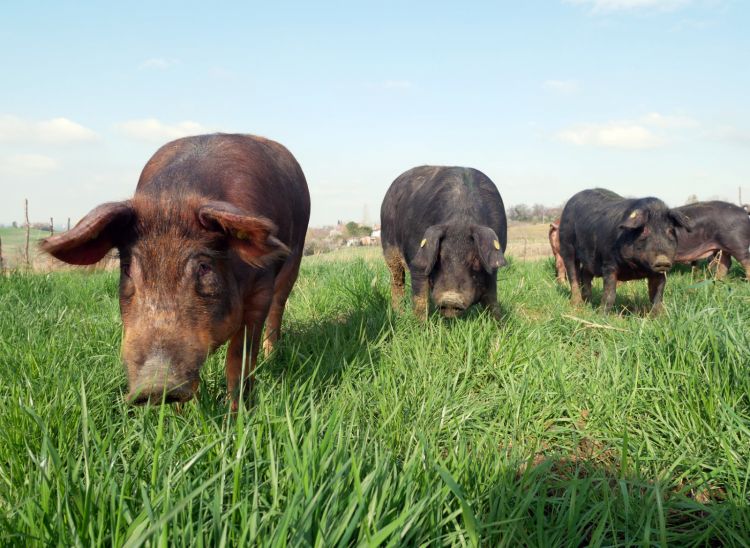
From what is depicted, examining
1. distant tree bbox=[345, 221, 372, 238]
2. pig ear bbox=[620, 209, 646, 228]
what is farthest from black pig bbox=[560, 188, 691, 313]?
distant tree bbox=[345, 221, 372, 238]

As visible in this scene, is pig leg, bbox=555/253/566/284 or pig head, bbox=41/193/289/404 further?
pig leg, bbox=555/253/566/284

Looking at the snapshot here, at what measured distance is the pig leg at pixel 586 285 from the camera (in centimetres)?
796

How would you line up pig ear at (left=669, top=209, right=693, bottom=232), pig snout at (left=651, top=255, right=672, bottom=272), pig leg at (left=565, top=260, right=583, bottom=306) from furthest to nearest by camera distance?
pig leg at (left=565, top=260, right=583, bottom=306) < pig ear at (left=669, top=209, right=693, bottom=232) < pig snout at (left=651, top=255, right=672, bottom=272)

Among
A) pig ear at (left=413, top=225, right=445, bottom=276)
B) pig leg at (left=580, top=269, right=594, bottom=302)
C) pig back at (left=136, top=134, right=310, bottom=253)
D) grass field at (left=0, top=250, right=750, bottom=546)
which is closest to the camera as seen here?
grass field at (left=0, top=250, right=750, bottom=546)

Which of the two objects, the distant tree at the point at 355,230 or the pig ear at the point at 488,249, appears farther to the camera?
the distant tree at the point at 355,230

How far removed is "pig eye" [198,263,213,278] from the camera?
8.43 feet

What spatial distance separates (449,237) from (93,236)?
312 cm

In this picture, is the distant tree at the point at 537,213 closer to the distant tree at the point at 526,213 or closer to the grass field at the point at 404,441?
the distant tree at the point at 526,213

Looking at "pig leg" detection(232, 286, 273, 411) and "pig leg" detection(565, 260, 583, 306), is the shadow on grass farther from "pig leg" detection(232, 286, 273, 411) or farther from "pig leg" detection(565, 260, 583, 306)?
"pig leg" detection(565, 260, 583, 306)

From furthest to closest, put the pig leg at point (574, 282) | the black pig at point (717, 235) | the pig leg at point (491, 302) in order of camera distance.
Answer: the black pig at point (717, 235)
the pig leg at point (574, 282)
the pig leg at point (491, 302)

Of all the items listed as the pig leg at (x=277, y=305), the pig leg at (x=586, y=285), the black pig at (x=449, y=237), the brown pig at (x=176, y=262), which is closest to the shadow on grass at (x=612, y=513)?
the brown pig at (x=176, y=262)

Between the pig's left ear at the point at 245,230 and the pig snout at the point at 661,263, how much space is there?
5012mm

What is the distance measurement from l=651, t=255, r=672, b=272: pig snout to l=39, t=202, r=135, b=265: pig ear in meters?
5.67

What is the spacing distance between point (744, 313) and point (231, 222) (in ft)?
13.4
